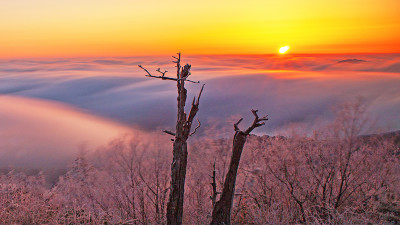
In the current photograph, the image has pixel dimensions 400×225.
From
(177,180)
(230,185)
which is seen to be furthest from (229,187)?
(177,180)

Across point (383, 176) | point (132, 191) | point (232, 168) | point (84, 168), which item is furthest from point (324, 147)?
point (84, 168)

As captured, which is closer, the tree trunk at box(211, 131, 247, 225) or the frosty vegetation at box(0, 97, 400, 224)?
the tree trunk at box(211, 131, 247, 225)

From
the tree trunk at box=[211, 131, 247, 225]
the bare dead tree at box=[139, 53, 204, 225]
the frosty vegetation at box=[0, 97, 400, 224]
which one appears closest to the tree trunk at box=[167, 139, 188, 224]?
the bare dead tree at box=[139, 53, 204, 225]

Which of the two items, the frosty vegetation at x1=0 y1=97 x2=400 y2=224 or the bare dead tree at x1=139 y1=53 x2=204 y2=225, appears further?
the frosty vegetation at x1=0 y1=97 x2=400 y2=224

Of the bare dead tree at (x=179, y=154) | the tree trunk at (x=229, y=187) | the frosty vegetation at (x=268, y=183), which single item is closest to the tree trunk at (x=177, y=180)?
the bare dead tree at (x=179, y=154)

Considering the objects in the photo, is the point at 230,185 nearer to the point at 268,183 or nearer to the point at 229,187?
the point at 229,187

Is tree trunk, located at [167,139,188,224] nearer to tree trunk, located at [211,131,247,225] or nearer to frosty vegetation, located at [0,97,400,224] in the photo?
tree trunk, located at [211,131,247,225]

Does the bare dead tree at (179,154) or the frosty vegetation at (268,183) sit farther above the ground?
the bare dead tree at (179,154)

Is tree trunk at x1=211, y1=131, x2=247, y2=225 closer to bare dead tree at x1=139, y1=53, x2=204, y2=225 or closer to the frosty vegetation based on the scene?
bare dead tree at x1=139, y1=53, x2=204, y2=225

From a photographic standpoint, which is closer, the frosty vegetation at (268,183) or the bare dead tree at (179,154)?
the bare dead tree at (179,154)

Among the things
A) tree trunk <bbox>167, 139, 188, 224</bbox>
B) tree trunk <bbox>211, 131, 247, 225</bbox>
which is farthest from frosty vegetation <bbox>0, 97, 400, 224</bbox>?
tree trunk <bbox>167, 139, 188, 224</bbox>

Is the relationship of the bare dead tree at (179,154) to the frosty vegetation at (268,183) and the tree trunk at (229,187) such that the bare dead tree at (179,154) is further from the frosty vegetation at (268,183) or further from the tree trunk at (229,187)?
the frosty vegetation at (268,183)

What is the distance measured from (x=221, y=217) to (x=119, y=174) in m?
9.98

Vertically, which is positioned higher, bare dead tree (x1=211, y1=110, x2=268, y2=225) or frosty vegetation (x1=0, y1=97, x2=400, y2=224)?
bare dead tree (x1=211, y1=110, x2=268, y2=225)
